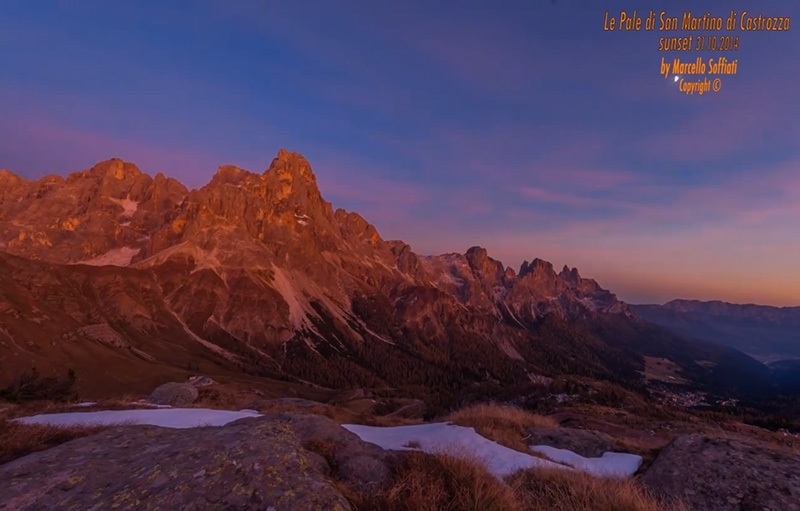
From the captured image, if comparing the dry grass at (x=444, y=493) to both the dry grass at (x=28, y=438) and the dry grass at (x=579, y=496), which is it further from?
the dry grass at (x=28, y=438)

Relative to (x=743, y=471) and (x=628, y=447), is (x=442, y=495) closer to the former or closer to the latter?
(x=743, y=471)

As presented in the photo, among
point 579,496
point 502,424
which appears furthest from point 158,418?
point 579,496

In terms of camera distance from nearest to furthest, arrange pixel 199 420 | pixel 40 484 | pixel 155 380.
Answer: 1. pixel 40 484
2. pixel 199 420
3. pixel 155 380

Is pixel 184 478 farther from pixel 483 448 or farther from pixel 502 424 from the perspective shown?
pixel 502 424

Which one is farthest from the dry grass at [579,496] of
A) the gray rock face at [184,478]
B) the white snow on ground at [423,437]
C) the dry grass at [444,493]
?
the gray rock face at [184,478]

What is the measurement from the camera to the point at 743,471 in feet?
31.7

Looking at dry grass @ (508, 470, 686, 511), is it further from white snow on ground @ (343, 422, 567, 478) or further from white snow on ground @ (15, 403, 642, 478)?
white snow on ground @ (15, 403, 642, 478)

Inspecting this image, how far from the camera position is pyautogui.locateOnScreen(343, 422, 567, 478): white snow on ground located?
9.50 m

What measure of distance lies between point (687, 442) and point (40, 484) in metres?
14.4

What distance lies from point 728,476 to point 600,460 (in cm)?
448

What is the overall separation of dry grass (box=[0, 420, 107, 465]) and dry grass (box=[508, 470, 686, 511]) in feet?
29.7

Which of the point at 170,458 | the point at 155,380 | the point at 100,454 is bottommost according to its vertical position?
the point at 155,380

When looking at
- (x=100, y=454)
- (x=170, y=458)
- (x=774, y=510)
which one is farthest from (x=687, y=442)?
(x=100, y=454)

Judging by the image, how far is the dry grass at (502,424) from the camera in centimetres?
1349
